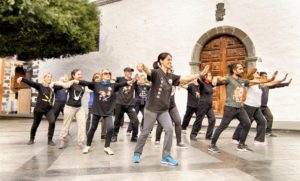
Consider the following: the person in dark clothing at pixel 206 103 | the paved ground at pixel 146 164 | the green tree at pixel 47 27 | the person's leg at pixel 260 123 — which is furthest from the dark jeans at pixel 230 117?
the green tree at pixel 47 27

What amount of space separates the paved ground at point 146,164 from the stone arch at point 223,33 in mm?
5584

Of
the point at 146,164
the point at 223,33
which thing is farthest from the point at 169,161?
the point at 223,33

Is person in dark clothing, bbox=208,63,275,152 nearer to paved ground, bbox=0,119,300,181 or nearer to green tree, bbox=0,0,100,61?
paved ground, bbox=0,119,300,181

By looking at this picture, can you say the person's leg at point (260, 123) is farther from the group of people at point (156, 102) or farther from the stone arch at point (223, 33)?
the stone arch at point (223, 33)

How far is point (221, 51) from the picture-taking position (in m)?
13.2

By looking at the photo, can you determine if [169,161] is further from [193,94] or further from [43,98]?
[193,94]

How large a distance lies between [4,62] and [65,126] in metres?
19.4

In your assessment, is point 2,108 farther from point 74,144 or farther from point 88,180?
point 88,180

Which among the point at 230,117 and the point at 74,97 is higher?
the point at 74,97

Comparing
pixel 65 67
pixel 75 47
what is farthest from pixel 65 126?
pixel 65 67

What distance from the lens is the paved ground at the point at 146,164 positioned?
4.34 m

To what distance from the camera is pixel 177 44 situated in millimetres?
13992

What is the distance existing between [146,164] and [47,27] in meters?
10.7

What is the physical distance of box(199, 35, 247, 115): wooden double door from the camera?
12.8 meters
